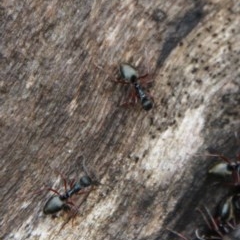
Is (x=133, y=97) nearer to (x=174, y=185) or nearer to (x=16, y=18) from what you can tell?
(x=174, y=185)

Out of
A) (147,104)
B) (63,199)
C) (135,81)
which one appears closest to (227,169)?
(147,104)

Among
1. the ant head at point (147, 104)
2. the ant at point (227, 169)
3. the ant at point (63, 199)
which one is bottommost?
the ant at point (227, 169)

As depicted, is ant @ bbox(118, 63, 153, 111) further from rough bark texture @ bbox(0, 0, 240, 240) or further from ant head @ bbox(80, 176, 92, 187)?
ant head @ bbox(80, 176, 92, 187)

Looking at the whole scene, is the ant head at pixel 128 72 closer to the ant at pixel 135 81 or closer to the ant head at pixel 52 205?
the ant at pixel 135 81

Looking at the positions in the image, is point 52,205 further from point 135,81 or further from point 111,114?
point 135,81

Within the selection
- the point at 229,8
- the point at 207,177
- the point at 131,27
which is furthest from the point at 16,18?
the point at 207,177

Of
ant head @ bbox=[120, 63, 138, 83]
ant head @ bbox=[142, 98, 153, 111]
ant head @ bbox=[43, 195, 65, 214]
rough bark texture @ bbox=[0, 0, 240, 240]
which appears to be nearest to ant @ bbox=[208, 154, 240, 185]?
rough bark texture @ bbox=[0, 0, 240, 240]

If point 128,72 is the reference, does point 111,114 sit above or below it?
below

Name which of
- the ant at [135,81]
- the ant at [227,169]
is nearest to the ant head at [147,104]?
the ant at [135,81]
